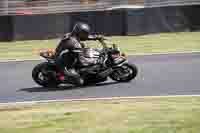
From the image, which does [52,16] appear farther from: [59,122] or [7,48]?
[59,122]

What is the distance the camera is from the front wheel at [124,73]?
14.4 m

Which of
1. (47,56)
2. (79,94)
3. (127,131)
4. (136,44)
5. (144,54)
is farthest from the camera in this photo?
(136,44)

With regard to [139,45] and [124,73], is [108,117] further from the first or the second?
[139,45]

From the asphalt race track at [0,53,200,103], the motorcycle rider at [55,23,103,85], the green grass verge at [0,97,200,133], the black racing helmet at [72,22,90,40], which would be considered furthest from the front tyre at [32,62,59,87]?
the green grass verge at [0,97,200,133]

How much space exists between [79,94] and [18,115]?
294 centimetres

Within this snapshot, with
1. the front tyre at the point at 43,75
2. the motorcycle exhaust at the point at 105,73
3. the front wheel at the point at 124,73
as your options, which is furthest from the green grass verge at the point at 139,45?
the front tyre at the point at 43,75

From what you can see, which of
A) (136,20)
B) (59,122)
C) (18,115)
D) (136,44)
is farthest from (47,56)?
(136,20)

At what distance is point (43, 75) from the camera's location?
14.5m

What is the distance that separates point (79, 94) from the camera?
1344cm

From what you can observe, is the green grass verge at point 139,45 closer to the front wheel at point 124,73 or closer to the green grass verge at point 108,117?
the front wheel at point 124,73

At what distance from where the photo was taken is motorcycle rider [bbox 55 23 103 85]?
14109 millimetres

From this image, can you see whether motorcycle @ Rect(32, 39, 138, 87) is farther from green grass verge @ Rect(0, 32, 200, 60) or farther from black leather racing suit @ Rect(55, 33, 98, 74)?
green grass verge @ Rect(0, 32, 200, 60)

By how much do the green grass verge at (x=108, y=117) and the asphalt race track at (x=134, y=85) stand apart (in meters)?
1.21

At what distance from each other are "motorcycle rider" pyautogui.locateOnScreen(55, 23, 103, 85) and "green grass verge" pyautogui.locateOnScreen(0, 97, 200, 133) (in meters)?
2.22
